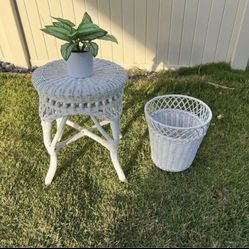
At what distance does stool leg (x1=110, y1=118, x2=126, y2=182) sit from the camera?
1691mm

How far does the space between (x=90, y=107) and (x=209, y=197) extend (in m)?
0.86

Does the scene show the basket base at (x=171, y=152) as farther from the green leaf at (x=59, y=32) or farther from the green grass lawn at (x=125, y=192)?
the green leaf at (x=59, y=32)

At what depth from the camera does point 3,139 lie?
2143mm

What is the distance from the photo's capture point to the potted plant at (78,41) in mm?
1481

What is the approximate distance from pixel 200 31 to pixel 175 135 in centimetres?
142

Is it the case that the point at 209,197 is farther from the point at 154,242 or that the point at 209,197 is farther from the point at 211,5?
the point at 211,5

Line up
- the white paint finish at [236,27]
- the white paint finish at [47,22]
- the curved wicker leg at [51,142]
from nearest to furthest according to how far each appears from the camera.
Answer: the curved wicker leg at [51,142], the white paint finish at [236,27], the white paint finish at [47,22]

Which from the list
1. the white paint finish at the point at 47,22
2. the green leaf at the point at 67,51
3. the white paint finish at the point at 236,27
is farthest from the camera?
the white paint finish at the point at 47,22

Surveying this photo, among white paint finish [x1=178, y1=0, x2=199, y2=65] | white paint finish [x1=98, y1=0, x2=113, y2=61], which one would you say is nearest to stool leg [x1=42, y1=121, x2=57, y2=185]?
white paint finish [x1=98, y1=0, x2=113, y2=61]

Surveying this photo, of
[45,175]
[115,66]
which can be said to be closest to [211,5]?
[115,66]

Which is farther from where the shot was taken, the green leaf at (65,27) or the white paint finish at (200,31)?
the white paint finish at (200,31)

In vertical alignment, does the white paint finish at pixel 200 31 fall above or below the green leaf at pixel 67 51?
below

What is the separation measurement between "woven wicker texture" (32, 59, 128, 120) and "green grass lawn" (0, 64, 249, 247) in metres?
0.46

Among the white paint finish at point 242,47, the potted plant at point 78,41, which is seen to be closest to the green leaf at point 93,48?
the potted plant at point 78,41
